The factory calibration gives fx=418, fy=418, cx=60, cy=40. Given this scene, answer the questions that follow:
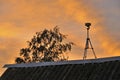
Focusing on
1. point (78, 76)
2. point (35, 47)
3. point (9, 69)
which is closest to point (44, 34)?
point (35, 47)

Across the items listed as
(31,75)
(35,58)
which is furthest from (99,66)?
(35,58)

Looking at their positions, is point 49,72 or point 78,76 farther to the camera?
point 49,72

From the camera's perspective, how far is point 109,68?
84.4ft

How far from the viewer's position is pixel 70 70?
27359 mm

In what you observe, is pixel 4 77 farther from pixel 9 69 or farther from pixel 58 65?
pixel 58 65

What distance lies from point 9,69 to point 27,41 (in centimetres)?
2446

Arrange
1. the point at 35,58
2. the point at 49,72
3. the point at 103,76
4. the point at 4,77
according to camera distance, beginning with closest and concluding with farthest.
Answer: the point at 103,76 → the point at 49,72 → the point at 4,77 → the point at 35,58

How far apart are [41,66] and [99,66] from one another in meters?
5.02

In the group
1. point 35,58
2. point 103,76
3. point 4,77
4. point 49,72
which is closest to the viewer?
point 103,76

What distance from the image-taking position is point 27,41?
183 feet

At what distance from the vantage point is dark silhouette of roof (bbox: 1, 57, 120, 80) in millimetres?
25516

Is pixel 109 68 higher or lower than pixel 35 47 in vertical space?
higher

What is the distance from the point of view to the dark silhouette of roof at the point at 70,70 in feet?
83.7

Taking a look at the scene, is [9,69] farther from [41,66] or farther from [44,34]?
[44,34]
